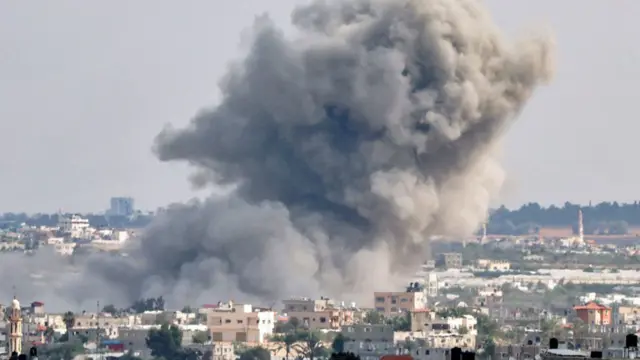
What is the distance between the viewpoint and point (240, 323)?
8294 cm

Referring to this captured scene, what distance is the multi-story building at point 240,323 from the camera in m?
82.0

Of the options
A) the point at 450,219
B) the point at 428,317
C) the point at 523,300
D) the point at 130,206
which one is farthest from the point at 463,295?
the point at 130,206

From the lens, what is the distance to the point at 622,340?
204ft

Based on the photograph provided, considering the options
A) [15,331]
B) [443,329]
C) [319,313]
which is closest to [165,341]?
[443,329]

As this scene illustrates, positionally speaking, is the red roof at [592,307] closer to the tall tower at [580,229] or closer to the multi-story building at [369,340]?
the multi-story building at [369,340]

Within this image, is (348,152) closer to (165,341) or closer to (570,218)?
(165,341)

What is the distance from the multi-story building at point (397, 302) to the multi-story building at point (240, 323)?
5125mm

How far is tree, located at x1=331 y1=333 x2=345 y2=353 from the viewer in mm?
71300

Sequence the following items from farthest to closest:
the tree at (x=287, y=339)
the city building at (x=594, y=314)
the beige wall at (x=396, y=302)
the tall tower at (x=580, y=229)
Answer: the tall tower at (x=580, y=229) < the beige wall at (x=396, y=302) < the city building at (x=594, y=314) < the tree at (x=287, y=339)

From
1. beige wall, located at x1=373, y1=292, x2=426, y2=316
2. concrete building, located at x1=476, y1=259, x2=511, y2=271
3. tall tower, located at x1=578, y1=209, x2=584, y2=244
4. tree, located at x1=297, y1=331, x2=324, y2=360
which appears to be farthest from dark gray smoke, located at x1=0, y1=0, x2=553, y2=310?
tall tower, located at x1=578, y1=209, x2=584, y2=244

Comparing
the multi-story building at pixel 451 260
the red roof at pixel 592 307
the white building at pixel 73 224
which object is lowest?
the red roof at pixel 592 307

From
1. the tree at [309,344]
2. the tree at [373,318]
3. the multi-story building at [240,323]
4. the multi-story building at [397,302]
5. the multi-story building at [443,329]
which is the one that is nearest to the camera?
the tree at [309,344]

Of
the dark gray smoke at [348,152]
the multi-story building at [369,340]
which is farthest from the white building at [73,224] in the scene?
the multi-story building at [369,340]

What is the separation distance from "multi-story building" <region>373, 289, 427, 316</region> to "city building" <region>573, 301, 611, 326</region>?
459 centimetres
